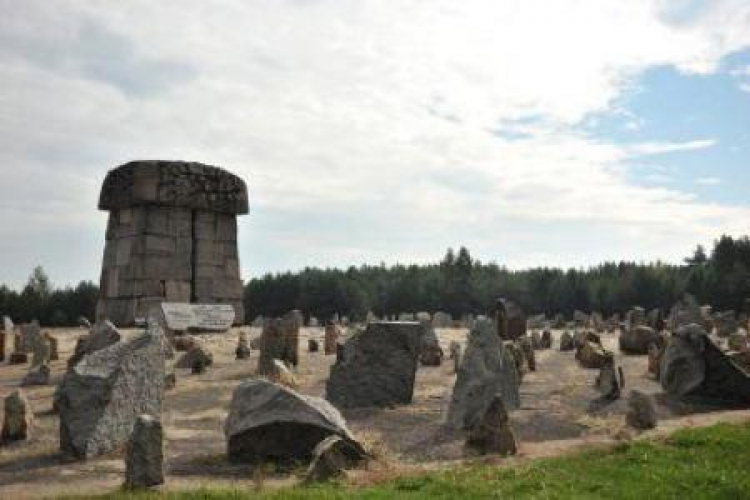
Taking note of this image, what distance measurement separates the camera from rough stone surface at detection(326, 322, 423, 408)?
11.7 metres

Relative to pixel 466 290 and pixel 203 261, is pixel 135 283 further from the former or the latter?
pixel 466 290

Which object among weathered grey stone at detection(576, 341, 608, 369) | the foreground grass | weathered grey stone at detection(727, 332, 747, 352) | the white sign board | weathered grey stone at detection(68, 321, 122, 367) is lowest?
the foreground grass

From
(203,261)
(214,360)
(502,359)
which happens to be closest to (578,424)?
(502,359)

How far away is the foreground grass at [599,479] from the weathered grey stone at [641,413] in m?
0.55

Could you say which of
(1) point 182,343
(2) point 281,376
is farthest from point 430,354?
(1) point 182,343

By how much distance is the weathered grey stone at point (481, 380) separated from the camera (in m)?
9.91

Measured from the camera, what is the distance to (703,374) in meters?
12.1

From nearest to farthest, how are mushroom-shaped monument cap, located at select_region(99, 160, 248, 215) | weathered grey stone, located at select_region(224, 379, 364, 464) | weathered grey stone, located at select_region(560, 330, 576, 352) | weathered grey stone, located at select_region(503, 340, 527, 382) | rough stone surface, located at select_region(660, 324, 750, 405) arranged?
weathered grey stone, located at select_region(224, 379, 364, 464), rough stone surface, located at select_region(660, 324, 750, 405), weathered grey stone, located at select_region(503, 340, 527, 382), weathered grey stone, located at select_region(560, 330, 576, 352), mushroom-shaped monument cap, located at select_region(99, 160, 248, 215)

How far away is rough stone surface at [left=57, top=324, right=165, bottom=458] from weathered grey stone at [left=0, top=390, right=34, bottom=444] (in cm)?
47

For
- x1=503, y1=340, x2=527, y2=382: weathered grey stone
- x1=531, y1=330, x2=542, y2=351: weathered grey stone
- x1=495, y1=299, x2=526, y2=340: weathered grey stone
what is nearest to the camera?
x1=503, y1=340, x2=527, y2=382: weathered grey stone

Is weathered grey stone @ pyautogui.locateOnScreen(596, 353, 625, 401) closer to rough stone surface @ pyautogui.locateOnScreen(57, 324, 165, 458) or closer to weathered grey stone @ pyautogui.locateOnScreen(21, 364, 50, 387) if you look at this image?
rough stone surface @ pyautogui.locateOnScreen(57, 324, 165, 458)

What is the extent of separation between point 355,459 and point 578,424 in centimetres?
335

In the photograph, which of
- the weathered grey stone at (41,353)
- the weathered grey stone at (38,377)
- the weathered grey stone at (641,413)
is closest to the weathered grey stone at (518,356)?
the weathered grey stone at (641,413)

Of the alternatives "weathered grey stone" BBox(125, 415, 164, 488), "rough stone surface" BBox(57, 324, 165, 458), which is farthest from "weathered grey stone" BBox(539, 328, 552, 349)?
"weathered grey stone" BBox(125, 415, 164, 488)
